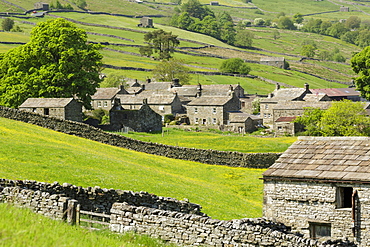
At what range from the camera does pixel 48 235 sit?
1369 centimetres

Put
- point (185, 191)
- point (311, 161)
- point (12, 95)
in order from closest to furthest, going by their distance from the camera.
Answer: point (311, 161) → point (185, 191) → point (12, 95)

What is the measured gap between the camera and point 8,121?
170ft

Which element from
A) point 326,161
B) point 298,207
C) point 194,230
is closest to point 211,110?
point 326,161

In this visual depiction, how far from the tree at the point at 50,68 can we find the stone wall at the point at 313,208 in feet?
176

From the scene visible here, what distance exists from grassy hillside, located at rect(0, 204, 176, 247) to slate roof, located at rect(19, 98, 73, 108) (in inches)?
2164

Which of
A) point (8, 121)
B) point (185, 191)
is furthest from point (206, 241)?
point (8, 121)

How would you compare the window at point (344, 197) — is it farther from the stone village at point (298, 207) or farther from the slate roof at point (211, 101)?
the slate roof at point (211, 101)

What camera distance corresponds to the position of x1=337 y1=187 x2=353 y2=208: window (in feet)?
80.4

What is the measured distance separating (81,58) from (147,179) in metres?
44.8

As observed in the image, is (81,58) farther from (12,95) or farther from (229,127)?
(229,127)

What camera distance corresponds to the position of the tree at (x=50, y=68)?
7581 cm

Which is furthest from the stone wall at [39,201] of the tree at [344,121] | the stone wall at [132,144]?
the tree at [344,121]

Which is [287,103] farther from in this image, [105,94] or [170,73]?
[170,73]

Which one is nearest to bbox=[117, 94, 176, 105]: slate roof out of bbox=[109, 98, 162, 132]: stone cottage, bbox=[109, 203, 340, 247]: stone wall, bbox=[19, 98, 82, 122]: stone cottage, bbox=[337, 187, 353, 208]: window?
bbox=[109, 98, 162, 132]: stone cottage
